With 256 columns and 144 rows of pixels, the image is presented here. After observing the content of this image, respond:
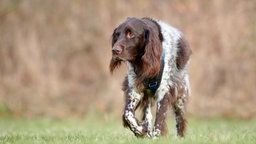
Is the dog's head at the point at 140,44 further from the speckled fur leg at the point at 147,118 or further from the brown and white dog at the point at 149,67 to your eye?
the speckled fur leg at the point at 147,118

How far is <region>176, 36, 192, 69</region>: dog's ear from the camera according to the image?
875cm

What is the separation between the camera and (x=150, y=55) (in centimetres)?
812

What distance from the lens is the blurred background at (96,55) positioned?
1709 cm

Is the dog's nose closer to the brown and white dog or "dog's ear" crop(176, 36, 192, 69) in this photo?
the brown and white dog

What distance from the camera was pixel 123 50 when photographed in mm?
7988

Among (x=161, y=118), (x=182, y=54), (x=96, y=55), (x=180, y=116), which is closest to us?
(x=161, y=118)

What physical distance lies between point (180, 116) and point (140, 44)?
1.49 meters

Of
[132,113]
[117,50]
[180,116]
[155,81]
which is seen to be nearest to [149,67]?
[155,81]

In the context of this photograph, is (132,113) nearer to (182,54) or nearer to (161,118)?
(161,118)

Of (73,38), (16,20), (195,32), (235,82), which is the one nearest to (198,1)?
(195,32)

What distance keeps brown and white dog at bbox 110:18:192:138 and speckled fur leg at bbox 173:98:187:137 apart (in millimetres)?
214

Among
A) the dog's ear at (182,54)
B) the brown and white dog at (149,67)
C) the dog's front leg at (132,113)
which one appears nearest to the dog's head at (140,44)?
the brown and white dog at (149,67)

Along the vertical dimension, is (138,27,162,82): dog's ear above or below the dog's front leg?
above

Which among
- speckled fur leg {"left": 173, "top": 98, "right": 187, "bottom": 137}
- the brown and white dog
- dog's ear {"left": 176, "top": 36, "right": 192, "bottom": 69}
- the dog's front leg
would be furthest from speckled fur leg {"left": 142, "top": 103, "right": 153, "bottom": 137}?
dog's ear {"left": 176, "top": 36, "right": 192, "bottom": 69}
